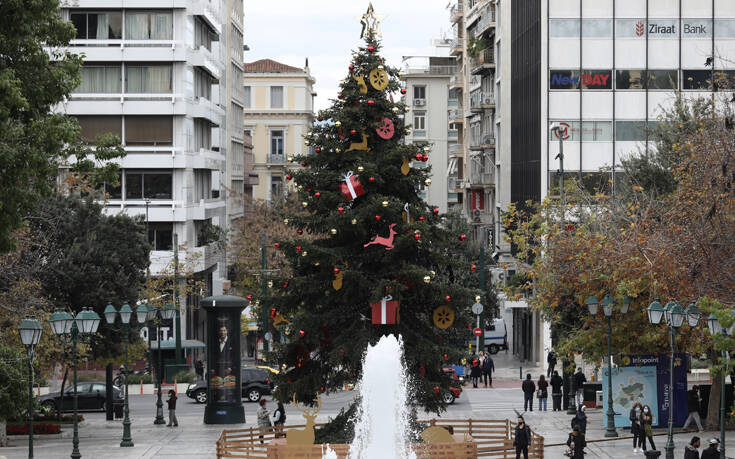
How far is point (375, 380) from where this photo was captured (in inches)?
1032

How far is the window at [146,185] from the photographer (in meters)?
65.6

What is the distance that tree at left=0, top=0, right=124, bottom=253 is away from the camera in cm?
2369

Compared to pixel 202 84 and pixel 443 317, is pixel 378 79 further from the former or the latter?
pixel 202 84

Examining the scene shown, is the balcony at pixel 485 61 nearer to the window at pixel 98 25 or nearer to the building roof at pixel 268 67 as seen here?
the window at pixel 98 25

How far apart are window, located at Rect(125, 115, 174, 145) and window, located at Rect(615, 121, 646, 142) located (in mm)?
24599

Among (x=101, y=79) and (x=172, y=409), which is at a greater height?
(x=101, y=79)

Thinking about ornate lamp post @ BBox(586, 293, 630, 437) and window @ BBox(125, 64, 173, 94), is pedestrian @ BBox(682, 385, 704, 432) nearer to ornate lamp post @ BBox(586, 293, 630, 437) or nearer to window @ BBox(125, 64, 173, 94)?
ornate lamp post @ BBox(586, 293, 630, 437)

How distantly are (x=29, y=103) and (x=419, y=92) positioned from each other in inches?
4014

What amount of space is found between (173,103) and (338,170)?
117 feet

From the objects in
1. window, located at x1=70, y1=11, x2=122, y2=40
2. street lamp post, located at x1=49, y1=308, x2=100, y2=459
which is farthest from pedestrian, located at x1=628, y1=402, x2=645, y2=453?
window, located at x1=70, y1=11, x2=122, y2=40

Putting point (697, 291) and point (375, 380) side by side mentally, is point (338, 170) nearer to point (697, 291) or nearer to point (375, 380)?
point (375, 380)

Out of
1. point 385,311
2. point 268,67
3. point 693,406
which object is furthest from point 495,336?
point 268,67

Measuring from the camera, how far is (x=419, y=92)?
4926 inches

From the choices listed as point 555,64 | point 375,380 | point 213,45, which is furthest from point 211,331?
point 213,45
